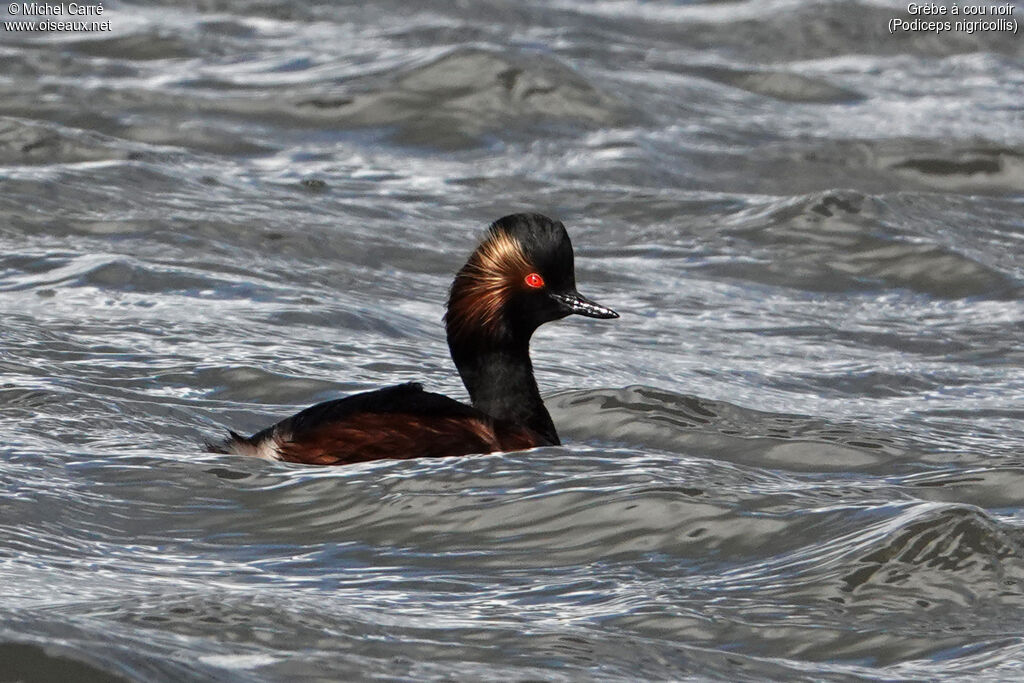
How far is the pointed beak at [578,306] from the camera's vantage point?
6844 mm

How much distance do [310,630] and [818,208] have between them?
7.43 metres

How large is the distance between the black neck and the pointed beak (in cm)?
20

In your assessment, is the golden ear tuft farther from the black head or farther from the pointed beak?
the pointed beak

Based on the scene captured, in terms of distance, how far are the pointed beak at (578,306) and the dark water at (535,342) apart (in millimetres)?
517

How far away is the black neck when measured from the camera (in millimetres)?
6836

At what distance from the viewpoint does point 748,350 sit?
9211 mm

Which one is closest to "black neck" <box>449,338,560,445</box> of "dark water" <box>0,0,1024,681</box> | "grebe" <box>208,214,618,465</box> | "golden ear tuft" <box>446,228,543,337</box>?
"grebe" <box>208,214,618,465</box>

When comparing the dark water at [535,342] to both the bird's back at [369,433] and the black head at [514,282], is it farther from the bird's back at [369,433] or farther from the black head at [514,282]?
→ the black head at [514,282]

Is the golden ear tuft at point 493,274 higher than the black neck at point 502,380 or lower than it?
higher

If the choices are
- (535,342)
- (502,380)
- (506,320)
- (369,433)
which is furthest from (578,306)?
(535,342)

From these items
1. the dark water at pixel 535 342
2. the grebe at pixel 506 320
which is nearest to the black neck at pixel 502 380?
the grebe at pixel 506 320

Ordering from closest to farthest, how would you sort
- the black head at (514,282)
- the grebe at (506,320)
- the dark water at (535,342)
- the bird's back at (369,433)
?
the dark water at (535,342)
the bird's back at (369,433)
the grebe at (506,320)
the black head at (514,282)

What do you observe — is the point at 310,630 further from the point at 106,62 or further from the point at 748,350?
the point at 106,62

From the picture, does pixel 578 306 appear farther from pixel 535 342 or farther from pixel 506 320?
pixel 535 342
